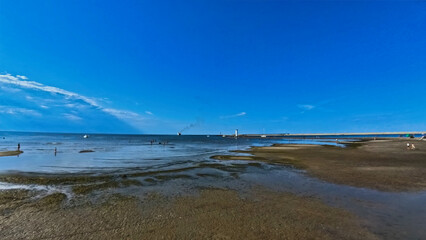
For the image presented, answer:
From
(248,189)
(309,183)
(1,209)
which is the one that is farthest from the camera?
(309,183)

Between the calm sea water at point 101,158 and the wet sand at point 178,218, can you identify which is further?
the calm sea water at point 101,158

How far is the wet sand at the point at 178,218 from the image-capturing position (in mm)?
5965

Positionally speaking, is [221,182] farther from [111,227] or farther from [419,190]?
[419,190]

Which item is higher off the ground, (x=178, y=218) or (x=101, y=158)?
(x=101, y=158)

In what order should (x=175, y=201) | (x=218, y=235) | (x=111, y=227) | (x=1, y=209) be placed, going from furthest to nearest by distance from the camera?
(x=175, y=201) < (x=1, y=209) < (x=111, y=227) < (x=218, y=235)

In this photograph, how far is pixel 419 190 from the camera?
1052cm

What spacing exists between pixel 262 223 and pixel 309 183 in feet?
24.5

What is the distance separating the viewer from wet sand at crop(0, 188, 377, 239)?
5.96 m

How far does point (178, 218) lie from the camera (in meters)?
7.15

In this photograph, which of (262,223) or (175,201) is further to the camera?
(175,201)

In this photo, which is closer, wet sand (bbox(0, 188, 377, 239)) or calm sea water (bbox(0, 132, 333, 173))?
wet sand (bbox(0, 188, 377, 239))

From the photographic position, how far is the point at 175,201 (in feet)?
30.1

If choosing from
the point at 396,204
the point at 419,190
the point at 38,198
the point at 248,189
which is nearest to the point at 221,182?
the point at 248,189

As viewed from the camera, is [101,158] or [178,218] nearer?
[178,218]
